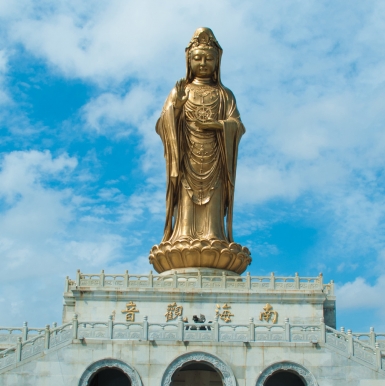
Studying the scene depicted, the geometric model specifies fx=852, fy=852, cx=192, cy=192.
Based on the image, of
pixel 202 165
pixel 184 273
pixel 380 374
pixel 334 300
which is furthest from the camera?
pixel 202 165

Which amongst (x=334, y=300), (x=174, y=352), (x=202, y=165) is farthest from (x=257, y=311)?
(x=202, y=165)

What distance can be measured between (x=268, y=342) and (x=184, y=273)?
615 centimetres

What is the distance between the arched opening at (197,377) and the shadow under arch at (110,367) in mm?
2703

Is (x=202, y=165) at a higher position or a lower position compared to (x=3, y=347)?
higher

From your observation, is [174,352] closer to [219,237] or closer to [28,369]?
[28,369]

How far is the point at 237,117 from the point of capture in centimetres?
3006

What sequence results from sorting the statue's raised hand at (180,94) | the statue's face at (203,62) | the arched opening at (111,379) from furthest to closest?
1. the statue's face at (203,62)
2. the statue's raised hand at (180,94)
3. the arched opening at (111,379)

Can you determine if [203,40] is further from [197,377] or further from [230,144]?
[197,377]

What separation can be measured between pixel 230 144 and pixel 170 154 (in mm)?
2107

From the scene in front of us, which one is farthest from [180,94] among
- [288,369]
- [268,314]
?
[288,369]

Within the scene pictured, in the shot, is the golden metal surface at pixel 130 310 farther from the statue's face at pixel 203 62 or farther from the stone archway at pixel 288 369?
the statue's face at pixel 203 62

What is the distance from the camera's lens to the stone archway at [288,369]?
21.5 m

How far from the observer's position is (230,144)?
29500 mm

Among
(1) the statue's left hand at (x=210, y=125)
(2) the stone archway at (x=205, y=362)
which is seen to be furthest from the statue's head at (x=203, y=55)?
(2) the stone archway at (x=205, y=362)
